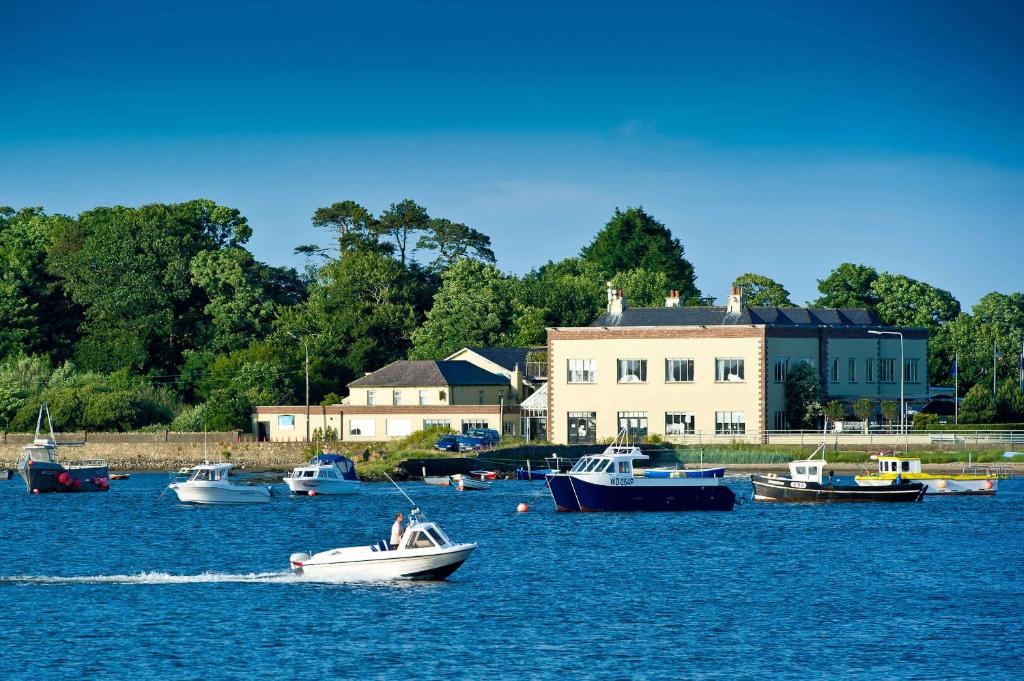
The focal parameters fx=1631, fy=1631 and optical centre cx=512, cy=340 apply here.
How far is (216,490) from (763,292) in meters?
93.1

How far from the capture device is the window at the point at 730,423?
357 feet

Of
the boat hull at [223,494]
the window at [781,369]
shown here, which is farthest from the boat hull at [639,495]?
the window at [781,369]

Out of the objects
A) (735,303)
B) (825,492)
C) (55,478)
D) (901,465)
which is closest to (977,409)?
(735,303)

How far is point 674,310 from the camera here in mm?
114875

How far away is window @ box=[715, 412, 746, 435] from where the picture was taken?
357 ft

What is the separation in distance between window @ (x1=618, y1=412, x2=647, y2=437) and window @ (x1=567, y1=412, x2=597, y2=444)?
194cm

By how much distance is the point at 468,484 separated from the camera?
95875mm

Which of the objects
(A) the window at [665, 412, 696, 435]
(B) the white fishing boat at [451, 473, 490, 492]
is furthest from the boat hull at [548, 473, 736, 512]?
(A) the window at [665, 412, 696, 435]

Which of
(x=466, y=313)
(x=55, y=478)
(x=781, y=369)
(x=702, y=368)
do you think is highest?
(x=466, y=313)

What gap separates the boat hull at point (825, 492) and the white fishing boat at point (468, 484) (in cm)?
1918

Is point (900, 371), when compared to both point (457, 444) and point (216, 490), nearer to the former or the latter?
point (457, 444)

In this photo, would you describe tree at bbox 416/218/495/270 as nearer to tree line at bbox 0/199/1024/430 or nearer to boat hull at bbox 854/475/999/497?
tree line at bbox 0/199/1024/430

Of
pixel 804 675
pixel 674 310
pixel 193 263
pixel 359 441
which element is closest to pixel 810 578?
pixel 804 675

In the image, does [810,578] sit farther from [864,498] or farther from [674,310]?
[674,310]
